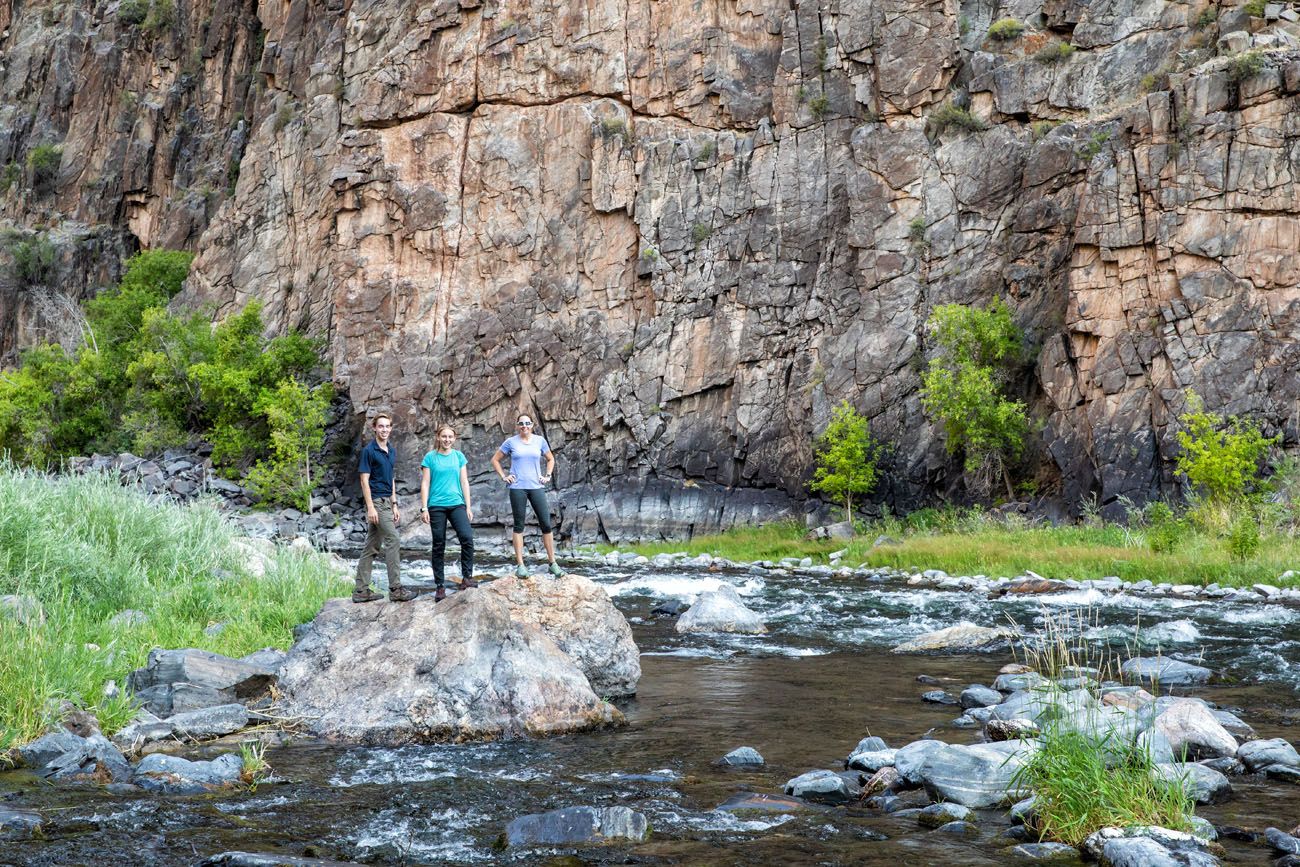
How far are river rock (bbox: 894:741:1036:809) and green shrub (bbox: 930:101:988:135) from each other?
38562 mm

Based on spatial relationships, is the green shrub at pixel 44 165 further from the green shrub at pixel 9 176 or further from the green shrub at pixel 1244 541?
the green shrub at pixel 1244 541

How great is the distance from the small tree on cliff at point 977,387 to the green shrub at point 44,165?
62.9 metres

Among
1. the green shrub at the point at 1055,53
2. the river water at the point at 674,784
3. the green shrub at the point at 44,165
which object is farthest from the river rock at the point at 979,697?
the green shrub at the point at 44,165

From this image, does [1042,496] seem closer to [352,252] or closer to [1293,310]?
[1293,310]

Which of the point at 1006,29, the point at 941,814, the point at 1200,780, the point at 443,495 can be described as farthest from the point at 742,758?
the point at 1006,29

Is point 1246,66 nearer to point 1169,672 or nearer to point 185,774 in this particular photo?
point 1169,672

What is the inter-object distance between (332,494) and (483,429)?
814 cm

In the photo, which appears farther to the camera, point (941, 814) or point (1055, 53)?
point (1055, 53)

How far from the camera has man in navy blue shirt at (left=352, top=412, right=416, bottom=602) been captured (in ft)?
39.5

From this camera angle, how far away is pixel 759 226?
46.3 metres

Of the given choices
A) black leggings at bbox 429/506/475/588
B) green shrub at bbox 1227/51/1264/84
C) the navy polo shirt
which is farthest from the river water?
green shrub at bbox 1227/51/1264/84

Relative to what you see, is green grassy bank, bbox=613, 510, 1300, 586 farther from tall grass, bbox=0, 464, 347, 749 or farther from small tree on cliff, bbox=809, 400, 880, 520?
tall grass, bbox=0, 464, 347, 749

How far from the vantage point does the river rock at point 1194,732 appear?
847 centimetres

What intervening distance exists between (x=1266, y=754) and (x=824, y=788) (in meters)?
3.58
